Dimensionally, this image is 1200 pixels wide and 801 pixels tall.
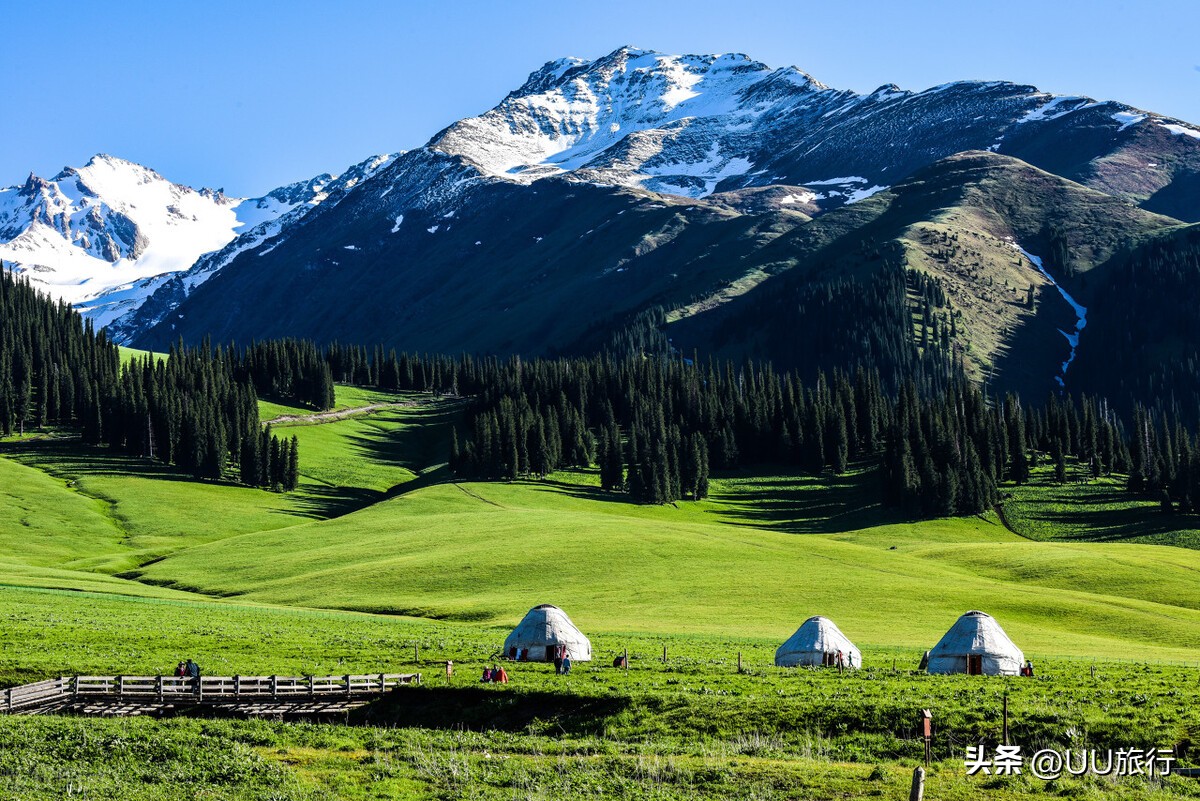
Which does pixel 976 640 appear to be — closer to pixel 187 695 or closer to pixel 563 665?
pixel 563 665

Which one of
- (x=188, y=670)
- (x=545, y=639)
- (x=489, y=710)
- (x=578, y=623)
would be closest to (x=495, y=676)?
(x=489, y=710)

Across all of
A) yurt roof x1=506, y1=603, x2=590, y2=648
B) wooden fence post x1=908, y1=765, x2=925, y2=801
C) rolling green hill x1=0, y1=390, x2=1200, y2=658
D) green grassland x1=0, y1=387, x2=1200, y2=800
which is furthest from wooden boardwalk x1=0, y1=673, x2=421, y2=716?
rolling green hill x1=0, y1=390, x2=1200, y2=658

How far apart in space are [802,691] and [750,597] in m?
48.7

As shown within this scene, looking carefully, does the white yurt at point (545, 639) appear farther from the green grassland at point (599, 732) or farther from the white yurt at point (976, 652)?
the white yurt at point (976, 652)

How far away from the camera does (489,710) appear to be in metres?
51.2

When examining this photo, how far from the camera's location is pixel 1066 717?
43.9 metres

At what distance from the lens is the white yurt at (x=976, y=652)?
62750 mm

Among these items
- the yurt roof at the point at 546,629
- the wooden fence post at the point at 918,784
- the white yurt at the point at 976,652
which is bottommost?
the white yurt at the point at 976,652

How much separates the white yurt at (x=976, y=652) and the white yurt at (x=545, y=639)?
18737 mm

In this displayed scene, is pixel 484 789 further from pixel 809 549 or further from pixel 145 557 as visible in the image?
pixel 145 557

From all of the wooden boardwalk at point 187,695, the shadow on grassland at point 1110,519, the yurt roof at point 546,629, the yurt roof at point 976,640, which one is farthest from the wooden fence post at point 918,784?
the shadow on grassland at point 1110,519

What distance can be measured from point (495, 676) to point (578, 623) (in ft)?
104

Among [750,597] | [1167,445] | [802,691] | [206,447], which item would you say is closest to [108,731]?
[802,691]

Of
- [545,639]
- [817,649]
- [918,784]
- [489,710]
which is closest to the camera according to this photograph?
[918,784]
